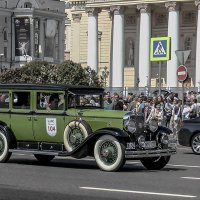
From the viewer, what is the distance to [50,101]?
17609 millimetres

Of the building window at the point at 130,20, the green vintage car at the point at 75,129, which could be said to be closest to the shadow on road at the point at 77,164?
the green vintage car at the point at 75,129

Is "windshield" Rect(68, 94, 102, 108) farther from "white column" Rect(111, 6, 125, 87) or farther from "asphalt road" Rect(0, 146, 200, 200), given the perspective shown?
"white column" Rect(111, 6, 125, 87)

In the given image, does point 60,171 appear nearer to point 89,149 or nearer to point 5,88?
point 89,149

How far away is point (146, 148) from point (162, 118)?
603 inches

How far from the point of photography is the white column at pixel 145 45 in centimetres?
6975

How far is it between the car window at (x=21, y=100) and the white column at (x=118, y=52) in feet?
175

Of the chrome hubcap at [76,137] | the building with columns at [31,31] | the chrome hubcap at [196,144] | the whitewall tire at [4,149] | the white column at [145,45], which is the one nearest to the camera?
the chrome hubcap at [76,137]

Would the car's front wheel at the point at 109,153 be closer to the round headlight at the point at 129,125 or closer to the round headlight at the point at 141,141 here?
the round headlight at the point at 129,125

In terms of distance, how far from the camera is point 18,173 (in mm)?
15703

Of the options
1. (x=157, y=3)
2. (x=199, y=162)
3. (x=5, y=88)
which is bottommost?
(x=199, y=162)

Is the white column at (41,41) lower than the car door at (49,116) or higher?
higher

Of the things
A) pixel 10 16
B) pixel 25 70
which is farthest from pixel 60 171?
pixel 10 16

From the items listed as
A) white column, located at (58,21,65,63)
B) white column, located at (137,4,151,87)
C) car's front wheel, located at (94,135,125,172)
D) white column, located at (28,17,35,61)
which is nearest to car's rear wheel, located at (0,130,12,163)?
car's front wheel, located at (94,135,125,172)

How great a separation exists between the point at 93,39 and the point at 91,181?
58.9m
